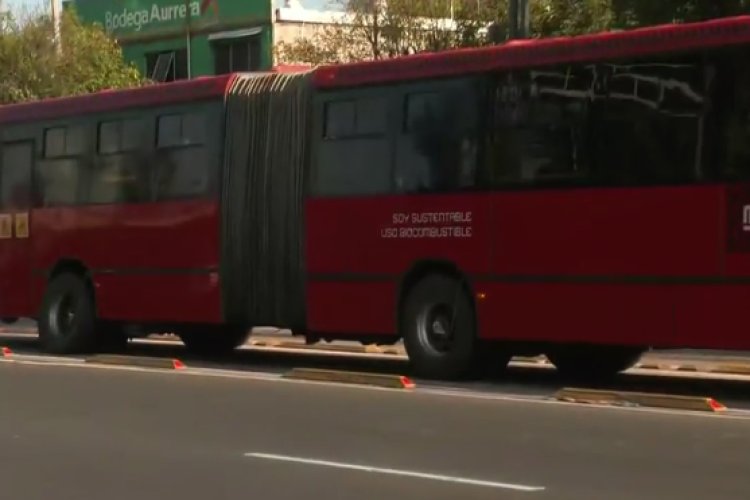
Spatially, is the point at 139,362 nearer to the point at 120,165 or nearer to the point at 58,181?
the point at 120,165

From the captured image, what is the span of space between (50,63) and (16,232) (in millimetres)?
19887

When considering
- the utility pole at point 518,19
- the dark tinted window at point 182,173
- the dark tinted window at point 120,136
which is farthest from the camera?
the utility pole at point 518,19

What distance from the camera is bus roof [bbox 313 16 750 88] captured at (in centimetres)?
1434

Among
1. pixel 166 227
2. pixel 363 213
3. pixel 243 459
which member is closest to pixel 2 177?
pixel 166 227

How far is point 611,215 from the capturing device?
15102mm

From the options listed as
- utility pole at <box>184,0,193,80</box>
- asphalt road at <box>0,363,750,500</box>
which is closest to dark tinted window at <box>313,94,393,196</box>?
asphalt road at <box>0,363,750,500</box>

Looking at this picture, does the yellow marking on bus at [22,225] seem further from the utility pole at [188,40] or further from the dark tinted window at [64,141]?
the utility pole at [188,40]

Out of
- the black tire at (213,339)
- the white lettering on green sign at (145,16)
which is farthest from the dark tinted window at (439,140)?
the white lettering on green sign at (145,16)

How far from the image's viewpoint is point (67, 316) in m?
21.6

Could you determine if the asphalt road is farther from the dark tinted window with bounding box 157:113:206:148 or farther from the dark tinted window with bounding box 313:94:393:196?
the dark tinted window with bounding box 157:113:206:148

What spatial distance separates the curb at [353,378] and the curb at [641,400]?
1.89 m

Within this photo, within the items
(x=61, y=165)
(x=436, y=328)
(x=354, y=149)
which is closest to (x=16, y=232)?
(x=61, y=165)

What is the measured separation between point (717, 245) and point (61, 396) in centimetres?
656

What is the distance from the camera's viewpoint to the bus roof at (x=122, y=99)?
1952 centimetres
